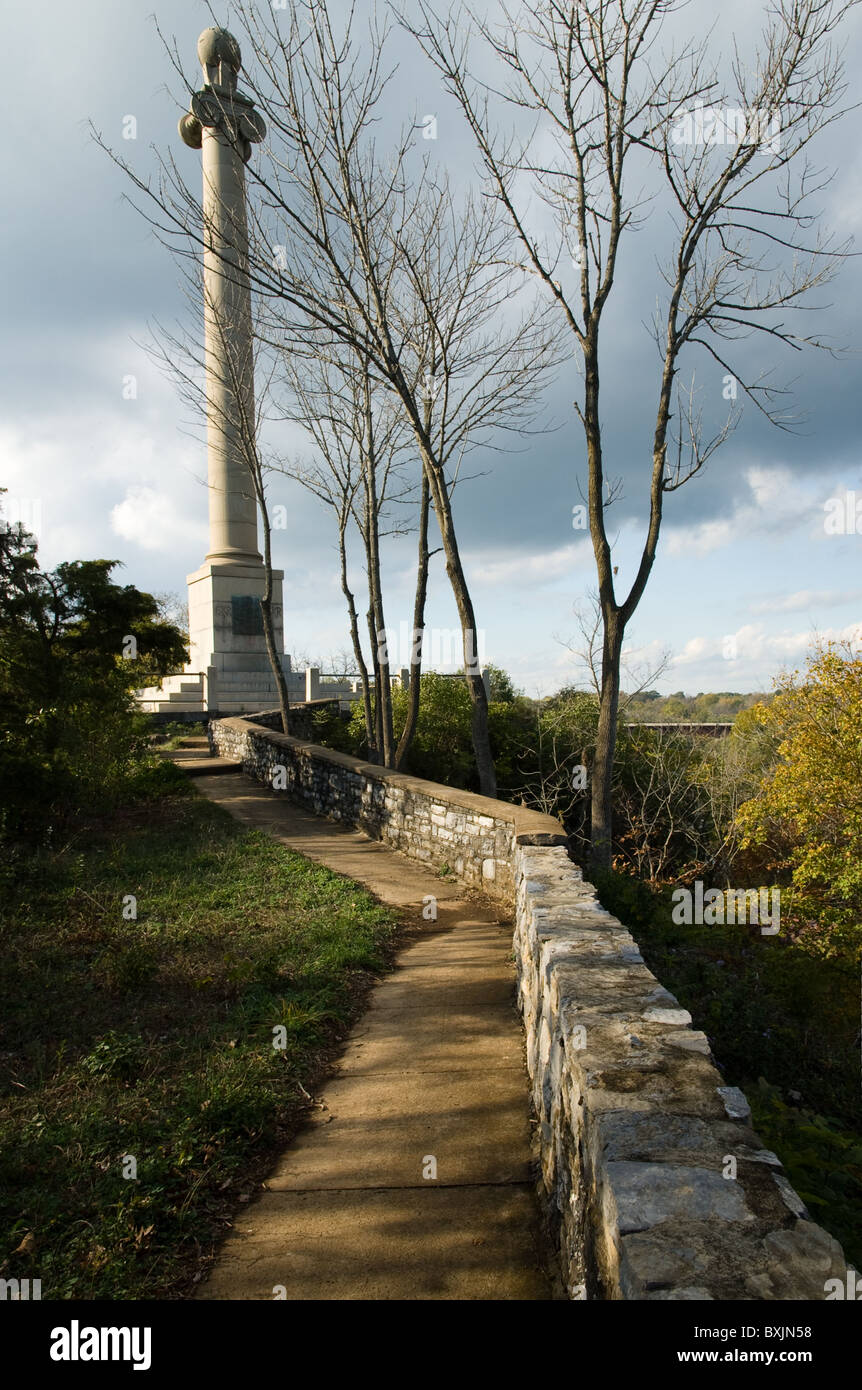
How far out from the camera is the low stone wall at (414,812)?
7781mm

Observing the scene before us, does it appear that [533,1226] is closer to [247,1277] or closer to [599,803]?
[247,1277]

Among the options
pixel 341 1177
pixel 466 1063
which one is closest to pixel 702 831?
pixel 466 1063

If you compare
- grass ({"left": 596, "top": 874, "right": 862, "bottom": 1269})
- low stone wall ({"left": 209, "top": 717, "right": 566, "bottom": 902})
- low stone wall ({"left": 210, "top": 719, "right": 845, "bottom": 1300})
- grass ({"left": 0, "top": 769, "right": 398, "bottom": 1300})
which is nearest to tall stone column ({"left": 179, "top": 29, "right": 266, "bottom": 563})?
low stone wall ({"left": 209, "top": 717, "right": 566, "bottom": 902})

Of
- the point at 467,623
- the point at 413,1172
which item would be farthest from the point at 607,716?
the point at 413,1172

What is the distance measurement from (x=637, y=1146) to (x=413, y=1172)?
5.58 feet

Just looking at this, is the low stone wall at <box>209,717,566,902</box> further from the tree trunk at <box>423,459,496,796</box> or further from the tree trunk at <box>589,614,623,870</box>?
the tree trunk at <box>589,614,623,870</box>

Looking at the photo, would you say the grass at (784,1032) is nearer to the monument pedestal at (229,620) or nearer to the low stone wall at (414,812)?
the low stone wall at (414,812)

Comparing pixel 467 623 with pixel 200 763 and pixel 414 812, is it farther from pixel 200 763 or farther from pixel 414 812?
pixel 200 763

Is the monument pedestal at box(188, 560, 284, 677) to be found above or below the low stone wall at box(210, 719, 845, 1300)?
above

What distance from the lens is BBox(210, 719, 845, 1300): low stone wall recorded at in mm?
1744

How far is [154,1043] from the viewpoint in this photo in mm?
4645

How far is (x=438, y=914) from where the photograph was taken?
296 inches

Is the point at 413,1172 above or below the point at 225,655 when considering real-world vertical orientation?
below

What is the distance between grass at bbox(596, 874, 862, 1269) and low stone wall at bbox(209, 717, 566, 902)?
3.24 ft
